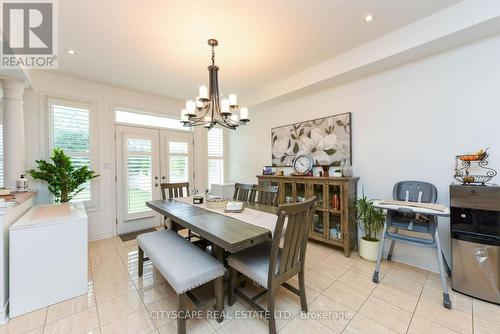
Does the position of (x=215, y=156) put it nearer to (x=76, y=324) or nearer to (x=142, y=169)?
(x=142, y=169)

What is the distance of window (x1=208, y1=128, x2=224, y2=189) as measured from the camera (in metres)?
4.99

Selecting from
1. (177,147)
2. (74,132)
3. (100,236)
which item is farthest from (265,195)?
(74,132)

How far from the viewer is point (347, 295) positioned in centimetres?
195

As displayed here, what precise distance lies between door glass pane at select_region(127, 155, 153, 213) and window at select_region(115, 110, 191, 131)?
2.23 ft

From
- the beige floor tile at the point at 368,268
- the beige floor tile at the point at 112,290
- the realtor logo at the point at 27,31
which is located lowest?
the beige floor tile at the point at 368,268

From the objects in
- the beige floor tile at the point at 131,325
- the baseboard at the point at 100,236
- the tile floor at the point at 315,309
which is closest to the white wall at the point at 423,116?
the tile floor at the point at 315,309

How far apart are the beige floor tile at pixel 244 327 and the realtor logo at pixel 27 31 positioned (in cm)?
320

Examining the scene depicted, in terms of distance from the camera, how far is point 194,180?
4.58 meters

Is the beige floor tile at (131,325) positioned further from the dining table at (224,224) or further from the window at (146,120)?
the window at (146,120)

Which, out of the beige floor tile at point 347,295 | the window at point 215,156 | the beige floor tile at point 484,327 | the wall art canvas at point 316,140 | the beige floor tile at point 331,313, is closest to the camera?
the beige floor tile at point 484,327

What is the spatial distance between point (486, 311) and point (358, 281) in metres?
0.96

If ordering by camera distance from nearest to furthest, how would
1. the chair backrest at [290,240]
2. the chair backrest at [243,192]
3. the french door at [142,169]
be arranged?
the chair backrest at [290,240] < the chair backrest at [243,192] < the french door at [142,169]

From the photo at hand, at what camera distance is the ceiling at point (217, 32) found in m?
1.87

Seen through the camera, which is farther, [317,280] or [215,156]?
[215,156]
